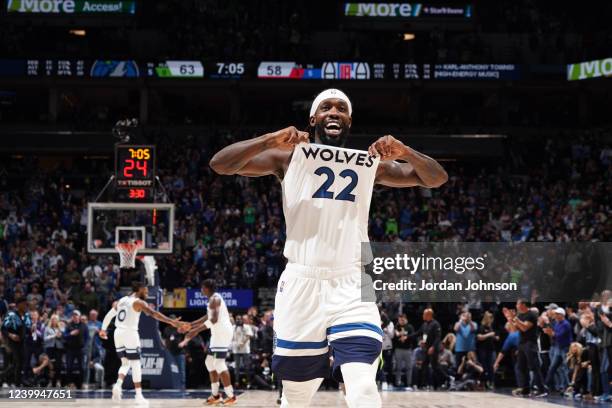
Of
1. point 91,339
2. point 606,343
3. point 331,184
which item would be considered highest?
point 331,184

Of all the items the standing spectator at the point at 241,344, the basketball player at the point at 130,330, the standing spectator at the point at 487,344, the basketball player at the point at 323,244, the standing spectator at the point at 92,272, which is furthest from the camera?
the standing spectator at the point at 92,272

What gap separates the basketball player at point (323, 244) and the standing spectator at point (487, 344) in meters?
13.9

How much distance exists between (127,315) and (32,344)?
4.84 metres

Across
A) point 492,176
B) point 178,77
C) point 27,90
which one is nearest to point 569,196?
point 492,176

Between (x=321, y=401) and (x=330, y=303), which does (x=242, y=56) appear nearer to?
(x=321, y=401)

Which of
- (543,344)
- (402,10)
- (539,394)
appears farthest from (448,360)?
(402,10)

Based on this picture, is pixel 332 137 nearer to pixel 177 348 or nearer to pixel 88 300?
pixel 177 348

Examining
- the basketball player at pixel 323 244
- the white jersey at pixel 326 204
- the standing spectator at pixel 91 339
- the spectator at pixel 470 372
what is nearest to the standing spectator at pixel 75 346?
the standing spectator at pixel 91 339

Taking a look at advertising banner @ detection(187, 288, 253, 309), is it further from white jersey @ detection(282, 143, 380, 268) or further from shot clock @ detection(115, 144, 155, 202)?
white jersey @ detection(282, 143, 380, 268)

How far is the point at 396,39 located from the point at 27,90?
15.2 metres

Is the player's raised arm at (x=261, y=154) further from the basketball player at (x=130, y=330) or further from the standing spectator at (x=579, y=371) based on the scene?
the standing spectator at (x=579, y=371)

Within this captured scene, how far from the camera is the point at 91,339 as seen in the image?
19.4m

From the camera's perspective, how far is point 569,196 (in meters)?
28.4

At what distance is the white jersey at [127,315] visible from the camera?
1559 cm
